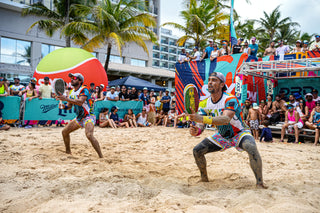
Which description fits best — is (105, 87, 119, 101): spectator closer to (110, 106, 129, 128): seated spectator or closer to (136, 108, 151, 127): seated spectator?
(110, 106, 129, 128): seated spectator

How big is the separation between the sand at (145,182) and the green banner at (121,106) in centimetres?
503

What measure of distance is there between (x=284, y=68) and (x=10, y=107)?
377 inches

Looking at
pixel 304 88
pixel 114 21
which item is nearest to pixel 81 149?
pixel 304 88

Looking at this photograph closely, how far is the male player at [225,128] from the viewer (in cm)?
303

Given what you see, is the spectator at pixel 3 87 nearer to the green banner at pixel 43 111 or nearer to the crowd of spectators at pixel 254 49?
the green banner at pixel 43 111

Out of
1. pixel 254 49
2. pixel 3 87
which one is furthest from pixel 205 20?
pixel 3 87

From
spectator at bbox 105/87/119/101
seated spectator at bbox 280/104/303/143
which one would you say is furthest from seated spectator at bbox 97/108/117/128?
seated spectator at bbox 280/104/303/143

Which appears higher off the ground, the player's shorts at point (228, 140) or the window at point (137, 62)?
the window at point (137, 62)

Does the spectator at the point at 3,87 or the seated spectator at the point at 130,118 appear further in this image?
the seated spectator at the point at 130,118

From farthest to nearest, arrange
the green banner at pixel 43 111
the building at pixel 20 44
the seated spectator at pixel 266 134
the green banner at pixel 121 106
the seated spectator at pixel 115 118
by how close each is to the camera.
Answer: the building at pixel 20 44 → the green banner at pixel 121 106 → the seated spectator at pixel 115 118 → the green banner at pixel 43 111 → the seated spectator at pixel 266 134

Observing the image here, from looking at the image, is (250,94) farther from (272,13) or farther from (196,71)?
(272,13)

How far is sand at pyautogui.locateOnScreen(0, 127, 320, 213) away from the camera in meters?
2.46

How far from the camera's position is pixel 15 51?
19.6 metres

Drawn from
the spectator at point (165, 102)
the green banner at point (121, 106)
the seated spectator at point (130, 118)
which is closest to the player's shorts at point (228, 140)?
the seated spectator at point (130, 118)
